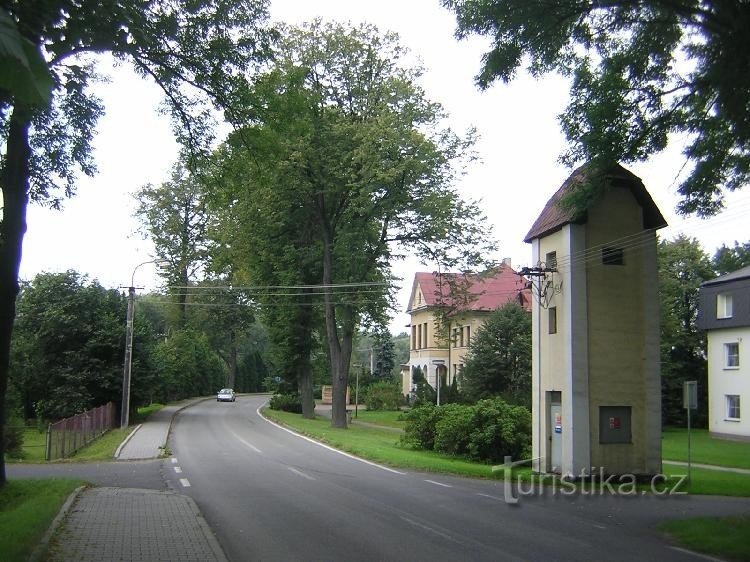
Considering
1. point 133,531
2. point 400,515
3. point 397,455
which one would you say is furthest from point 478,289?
point 133,531

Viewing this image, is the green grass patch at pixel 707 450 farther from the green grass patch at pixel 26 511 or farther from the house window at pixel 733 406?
the green grass patch at pixel 26 511

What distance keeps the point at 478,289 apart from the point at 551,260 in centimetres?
4140

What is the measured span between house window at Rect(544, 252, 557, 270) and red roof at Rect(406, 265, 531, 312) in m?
10.8

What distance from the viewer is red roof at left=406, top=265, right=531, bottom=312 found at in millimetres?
34188

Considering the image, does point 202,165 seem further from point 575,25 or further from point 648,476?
point 648,476

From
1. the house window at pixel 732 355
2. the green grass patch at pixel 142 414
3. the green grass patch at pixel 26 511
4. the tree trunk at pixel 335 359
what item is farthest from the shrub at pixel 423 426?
the house window at pixel 732 355

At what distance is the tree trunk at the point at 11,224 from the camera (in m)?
12.6

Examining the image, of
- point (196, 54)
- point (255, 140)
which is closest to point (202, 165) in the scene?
point (255, 140)

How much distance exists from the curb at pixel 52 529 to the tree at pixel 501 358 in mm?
29342

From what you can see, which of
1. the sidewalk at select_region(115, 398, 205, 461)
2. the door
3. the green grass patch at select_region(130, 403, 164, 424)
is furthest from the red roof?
the green grass patch at select_region(130, 403, 164, 424)

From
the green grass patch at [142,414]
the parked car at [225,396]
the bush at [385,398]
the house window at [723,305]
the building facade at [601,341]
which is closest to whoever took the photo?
the building facade at [601,341]

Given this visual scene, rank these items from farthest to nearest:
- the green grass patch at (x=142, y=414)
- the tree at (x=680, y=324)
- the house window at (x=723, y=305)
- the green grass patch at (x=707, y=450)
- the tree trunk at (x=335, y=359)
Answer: the tree at (x=680, y=324) < the green grass patch at (x=142, y=414) < the house window at (x=723, y=305) < the tree trunk at (x=335, y=359) < the green grass patch at (x=707, y=450)

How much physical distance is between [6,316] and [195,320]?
52.5 metres

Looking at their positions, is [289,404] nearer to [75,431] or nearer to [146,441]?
[146,441]
